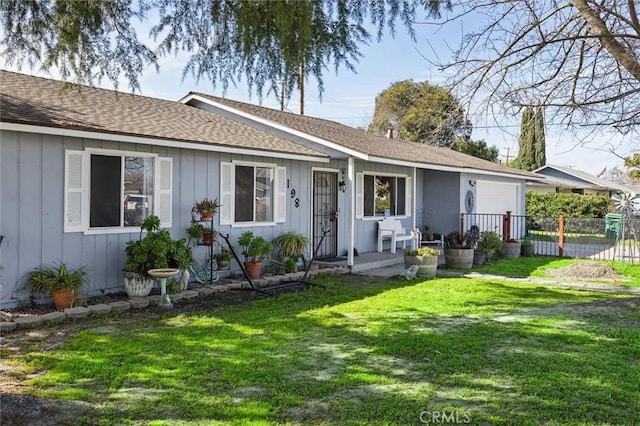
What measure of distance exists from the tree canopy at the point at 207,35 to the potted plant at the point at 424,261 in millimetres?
6542

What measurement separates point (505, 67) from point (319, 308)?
14.1ft

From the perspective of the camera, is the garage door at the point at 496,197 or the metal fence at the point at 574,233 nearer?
the metal fence at the point at 574,233

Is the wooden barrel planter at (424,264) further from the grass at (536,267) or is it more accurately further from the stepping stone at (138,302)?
the stepping stone at (138,302)

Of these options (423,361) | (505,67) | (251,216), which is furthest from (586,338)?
(251,216)

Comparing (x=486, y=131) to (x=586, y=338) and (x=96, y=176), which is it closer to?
(x=586, y=338)

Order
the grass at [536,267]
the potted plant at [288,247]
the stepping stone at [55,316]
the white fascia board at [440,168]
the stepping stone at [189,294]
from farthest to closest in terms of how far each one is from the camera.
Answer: the white fascia board at [440,168]
the grass at [536,267]
the potted plant at [288,247]
the stepping stone at [189,294]
the stepping stone at [55,316]

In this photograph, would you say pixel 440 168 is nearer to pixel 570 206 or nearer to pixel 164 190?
pixel 164 190

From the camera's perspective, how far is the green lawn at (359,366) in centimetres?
371

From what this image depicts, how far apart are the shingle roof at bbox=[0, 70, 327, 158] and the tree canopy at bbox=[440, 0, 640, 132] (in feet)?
14.0

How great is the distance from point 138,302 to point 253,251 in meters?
2.63

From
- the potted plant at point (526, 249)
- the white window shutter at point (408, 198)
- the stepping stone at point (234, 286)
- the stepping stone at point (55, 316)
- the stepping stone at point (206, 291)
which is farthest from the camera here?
the white window shutter at point (408, 198)

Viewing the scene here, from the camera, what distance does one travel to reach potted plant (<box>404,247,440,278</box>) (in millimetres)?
10211

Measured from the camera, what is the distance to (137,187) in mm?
8203

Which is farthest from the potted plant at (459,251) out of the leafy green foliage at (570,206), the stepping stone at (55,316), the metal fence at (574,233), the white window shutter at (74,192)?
the leafy green foliage at (570,206)
